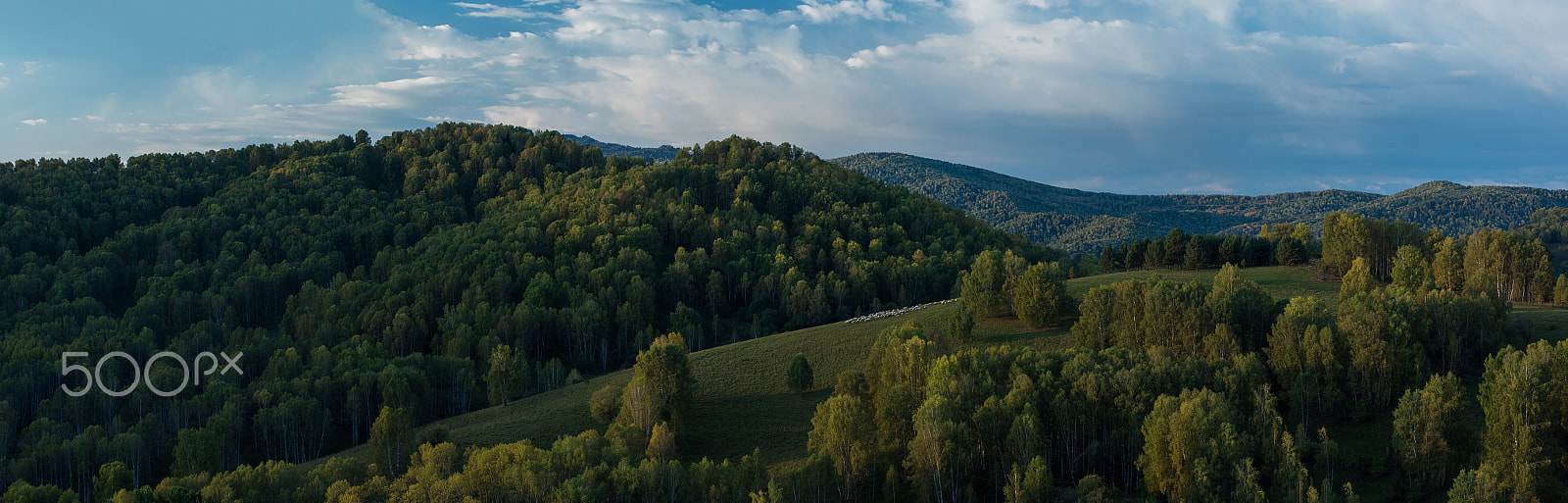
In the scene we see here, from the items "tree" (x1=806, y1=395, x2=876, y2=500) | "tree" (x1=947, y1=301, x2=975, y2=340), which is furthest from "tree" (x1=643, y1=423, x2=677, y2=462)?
"tree" (x1=947, y1=301, x2=975, y2=340)

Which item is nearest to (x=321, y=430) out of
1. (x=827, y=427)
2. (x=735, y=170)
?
(x=827, y=427)

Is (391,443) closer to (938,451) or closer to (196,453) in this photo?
(196,453)

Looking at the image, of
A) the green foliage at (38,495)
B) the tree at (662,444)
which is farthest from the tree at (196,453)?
the tree at (662,444)

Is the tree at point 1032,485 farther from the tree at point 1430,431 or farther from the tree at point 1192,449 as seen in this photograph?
the tree at point 1430,431

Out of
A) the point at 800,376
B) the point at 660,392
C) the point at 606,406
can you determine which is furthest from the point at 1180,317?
the point at 606,406

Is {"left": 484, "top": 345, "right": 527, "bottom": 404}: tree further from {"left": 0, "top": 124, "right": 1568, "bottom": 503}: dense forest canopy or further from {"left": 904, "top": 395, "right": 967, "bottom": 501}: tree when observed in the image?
{"left": 904, "top": 395, "right": 967, "bottom": 501}: tree

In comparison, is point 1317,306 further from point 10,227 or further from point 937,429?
point 10,227
